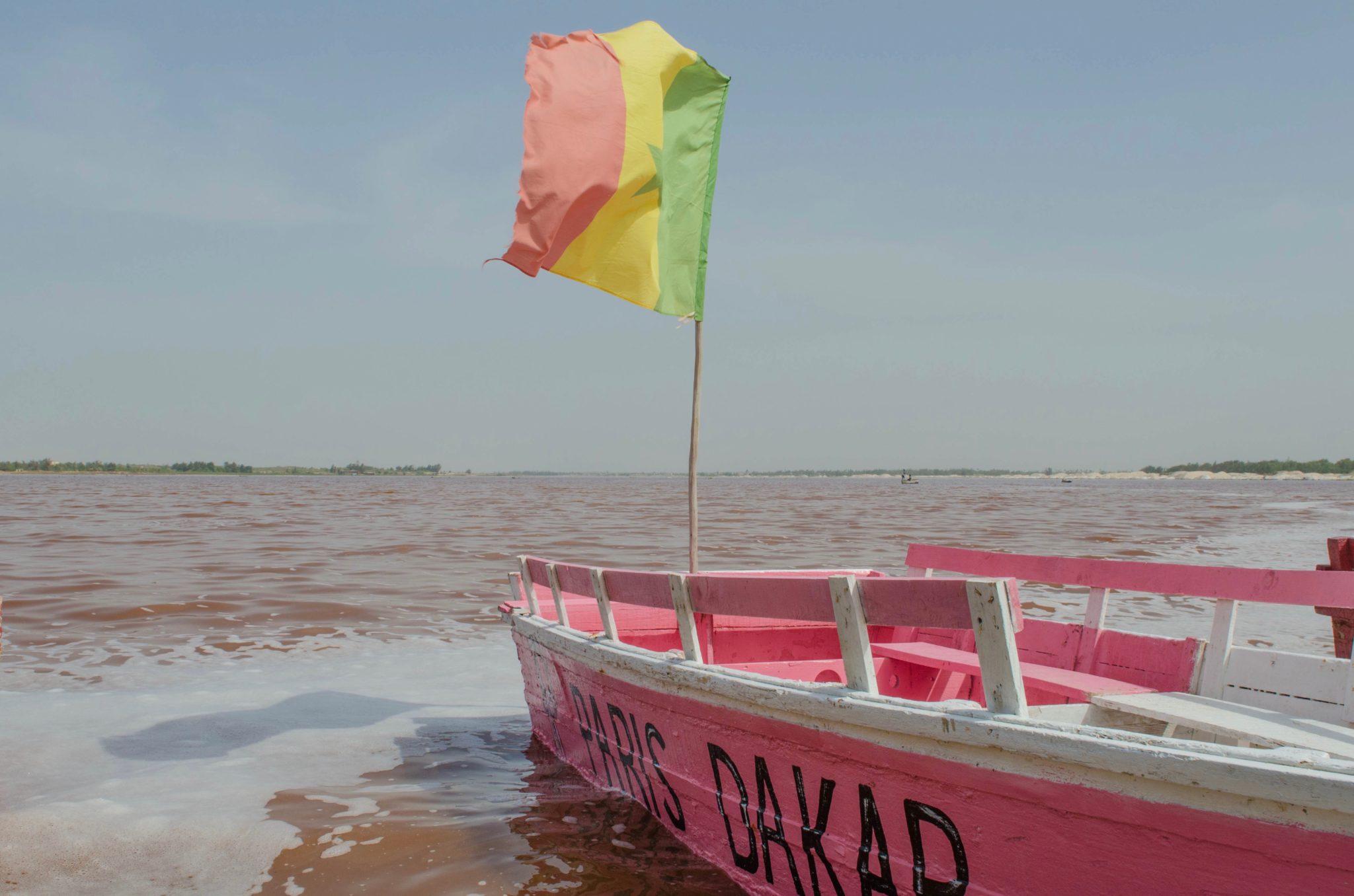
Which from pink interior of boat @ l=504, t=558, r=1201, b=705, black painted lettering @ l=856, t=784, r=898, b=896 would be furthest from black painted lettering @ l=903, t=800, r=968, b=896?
pink interior of boat @ l=504, t=558, r=1201, b=705

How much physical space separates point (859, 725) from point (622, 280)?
12.4ft

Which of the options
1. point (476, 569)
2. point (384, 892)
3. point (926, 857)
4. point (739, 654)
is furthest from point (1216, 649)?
point (476, 569)

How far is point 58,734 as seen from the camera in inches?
266

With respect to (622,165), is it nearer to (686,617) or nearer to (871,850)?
(686,617)

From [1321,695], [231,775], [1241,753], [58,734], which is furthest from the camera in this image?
[58,734]

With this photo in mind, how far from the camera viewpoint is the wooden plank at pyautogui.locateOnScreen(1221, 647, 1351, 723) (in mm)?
4242

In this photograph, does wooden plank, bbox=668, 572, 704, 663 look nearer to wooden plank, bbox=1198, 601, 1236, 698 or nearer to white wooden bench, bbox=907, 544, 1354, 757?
white wooden bench, bbox=907, 544, 1354, 757

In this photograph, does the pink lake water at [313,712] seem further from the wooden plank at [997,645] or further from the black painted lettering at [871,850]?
the wooden plank at [997,645]

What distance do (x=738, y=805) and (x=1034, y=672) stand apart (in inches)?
70.5

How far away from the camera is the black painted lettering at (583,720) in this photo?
5539 millimetres

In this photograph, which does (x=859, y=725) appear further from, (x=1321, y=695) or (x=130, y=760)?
(x=130, y=760)

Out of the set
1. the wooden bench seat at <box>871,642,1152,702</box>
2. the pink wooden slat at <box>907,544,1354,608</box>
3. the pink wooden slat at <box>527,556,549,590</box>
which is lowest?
the wooden bench seat at <box>871,642,1152,702</box>

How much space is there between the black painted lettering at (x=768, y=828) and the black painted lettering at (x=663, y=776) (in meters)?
0.69

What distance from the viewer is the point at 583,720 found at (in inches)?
221
